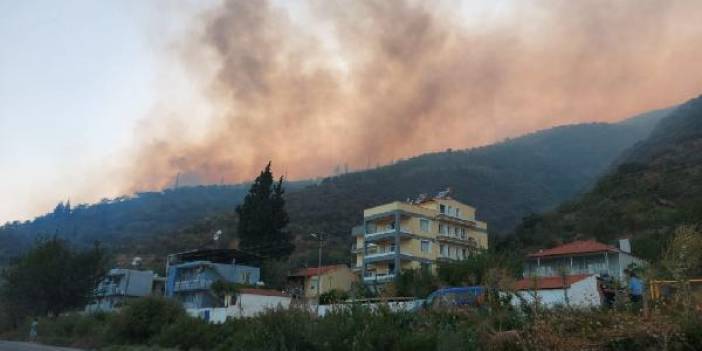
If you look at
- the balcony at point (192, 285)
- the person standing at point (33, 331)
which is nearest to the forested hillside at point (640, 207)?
the balcony at point (192, 285)

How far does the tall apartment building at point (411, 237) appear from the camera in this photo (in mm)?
69000

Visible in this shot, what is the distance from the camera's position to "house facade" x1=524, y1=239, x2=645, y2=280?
48281 millimetres

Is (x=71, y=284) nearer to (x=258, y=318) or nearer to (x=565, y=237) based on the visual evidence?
(x=258, y=318)

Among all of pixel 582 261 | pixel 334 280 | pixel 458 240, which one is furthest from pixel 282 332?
pixel 458 240

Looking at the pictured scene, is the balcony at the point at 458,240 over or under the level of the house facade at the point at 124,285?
over

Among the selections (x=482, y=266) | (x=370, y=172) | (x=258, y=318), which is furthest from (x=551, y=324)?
(x=370, y=172)

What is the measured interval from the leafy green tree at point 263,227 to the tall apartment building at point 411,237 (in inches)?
386

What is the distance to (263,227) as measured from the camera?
71938 mm

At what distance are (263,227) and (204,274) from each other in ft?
32.6

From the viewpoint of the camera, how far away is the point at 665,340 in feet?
42.3

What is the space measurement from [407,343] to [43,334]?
1508 inches

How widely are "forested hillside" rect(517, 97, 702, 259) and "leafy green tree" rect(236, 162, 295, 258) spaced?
34.1 meters

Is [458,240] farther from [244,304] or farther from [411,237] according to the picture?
[244,304]

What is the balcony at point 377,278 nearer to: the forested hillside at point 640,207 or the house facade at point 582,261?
the house facade at point 582,261
